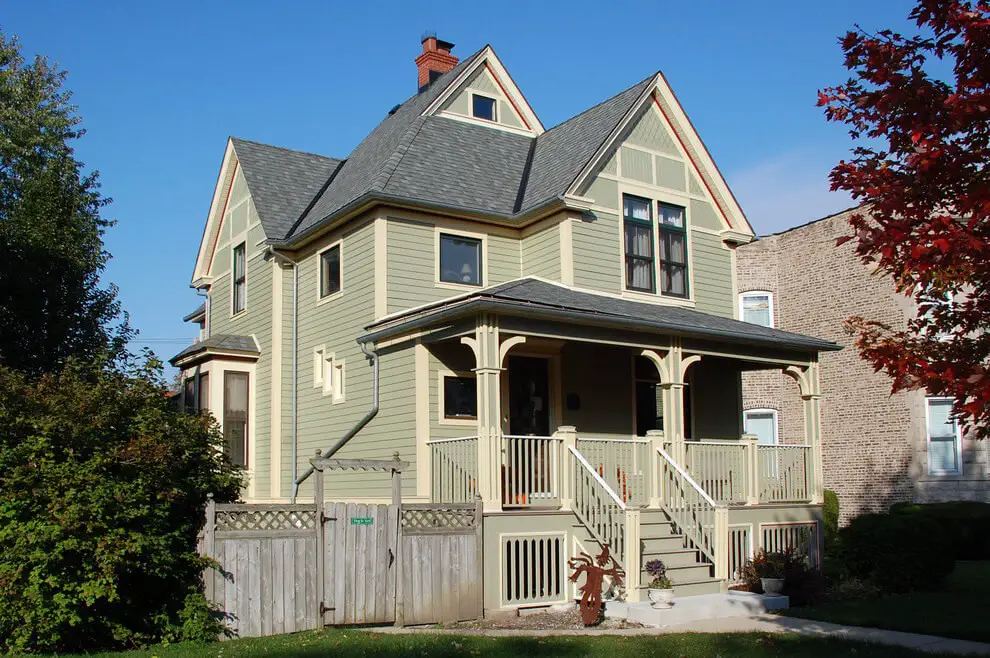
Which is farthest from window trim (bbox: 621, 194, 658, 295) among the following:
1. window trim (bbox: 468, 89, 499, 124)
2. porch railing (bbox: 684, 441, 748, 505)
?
window trim (bbox: 468, 89, 499, 124)

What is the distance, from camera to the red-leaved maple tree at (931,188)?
714 cm

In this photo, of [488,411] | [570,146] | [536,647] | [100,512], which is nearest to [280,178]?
[570,146]

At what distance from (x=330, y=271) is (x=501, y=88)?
6065 mm

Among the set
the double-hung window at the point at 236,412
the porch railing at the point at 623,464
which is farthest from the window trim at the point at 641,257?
the double-hung window at the point at 236,412

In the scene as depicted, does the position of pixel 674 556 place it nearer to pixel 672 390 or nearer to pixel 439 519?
pixel 672 390

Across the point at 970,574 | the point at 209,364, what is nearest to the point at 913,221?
the point at 970,574

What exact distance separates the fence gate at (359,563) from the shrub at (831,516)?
1547cm

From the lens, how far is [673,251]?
20.8 m

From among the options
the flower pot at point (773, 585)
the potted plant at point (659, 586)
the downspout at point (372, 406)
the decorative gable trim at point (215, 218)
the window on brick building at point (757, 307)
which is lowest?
the flower pot at point (773, 585)

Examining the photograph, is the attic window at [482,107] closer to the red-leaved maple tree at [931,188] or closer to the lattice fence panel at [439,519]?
the lattice fence panel at [439,519]

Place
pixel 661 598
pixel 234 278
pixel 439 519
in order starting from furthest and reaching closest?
pixel 234 278 → pixel 439 519 → pixel 661 598

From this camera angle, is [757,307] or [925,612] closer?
[925,612]

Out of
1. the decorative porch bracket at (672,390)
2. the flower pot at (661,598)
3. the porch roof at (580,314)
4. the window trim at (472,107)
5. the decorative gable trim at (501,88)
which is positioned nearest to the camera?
the flower pot at (661,598)

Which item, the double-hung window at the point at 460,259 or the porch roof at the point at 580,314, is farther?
the double-hung window at the point at 460,259
